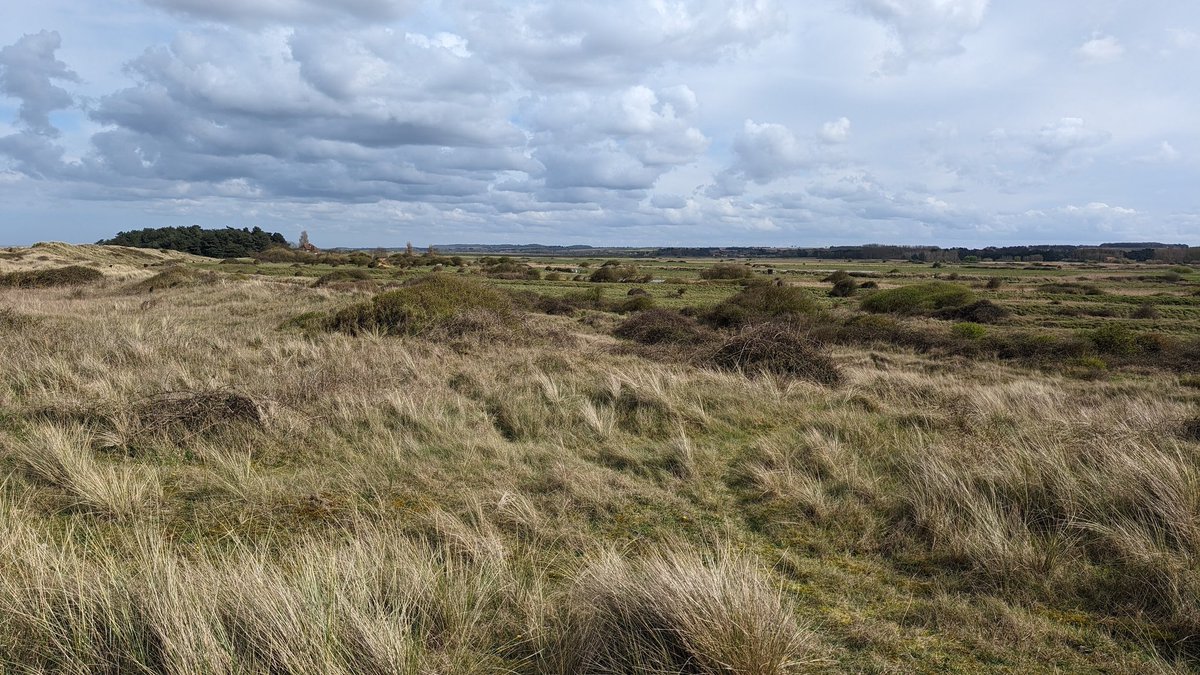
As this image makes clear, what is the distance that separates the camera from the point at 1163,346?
735 inches

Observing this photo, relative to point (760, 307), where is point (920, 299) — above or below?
above

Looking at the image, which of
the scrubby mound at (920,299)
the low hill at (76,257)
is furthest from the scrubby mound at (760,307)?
the low hill at (76,257)

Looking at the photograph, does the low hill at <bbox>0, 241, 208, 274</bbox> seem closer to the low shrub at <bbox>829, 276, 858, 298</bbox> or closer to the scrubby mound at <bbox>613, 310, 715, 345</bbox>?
the scrubby mound at <bbox>613, 310, 715, 345</bbox>

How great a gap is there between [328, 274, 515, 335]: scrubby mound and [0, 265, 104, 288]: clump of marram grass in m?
26.2

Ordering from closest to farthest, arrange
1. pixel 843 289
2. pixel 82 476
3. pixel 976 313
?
pixel 82 476 < pixel 976 313 < pixel 843 289

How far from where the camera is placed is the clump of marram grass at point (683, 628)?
8.32ft

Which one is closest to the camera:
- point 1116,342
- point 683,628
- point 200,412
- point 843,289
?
point 683,628

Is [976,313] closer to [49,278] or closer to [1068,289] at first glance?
[1068,289]

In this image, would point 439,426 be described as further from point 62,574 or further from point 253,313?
point 253,313

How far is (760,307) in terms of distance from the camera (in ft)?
81.1

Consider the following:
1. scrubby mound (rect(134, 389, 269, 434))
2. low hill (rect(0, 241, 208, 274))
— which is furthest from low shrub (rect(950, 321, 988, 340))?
low hill (rect(0, 241, 208, 274))

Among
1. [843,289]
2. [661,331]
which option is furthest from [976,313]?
[661,331]

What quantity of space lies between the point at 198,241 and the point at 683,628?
117444mm

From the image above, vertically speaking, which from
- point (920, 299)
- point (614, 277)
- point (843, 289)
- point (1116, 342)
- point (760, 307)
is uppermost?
point (614, 277)
